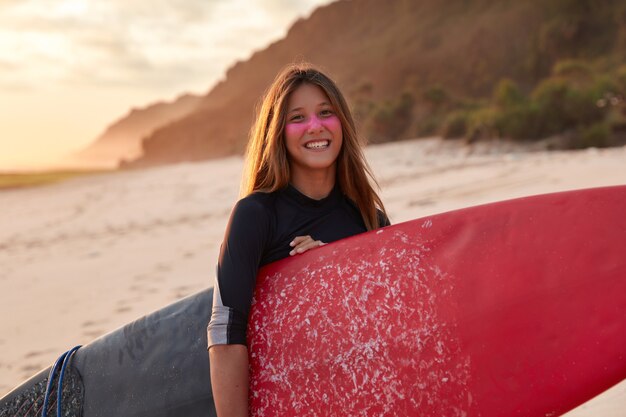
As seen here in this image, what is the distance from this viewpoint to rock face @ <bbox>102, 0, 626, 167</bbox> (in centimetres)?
3111

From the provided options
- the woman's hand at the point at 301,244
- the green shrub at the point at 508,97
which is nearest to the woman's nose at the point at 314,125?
the woman's hand at the point at 301,244

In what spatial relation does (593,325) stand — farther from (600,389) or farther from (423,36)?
(423,36)

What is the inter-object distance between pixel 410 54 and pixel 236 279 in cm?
5007

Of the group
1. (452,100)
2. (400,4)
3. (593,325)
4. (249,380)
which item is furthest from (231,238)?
(400,4)

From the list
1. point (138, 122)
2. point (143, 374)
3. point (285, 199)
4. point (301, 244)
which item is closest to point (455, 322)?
point (301, 244)

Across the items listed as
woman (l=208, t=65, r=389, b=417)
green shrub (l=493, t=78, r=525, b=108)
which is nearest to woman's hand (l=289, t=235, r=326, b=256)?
woman (l=208, t=65, r=389, b=417)

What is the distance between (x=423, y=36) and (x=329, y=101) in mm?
51357

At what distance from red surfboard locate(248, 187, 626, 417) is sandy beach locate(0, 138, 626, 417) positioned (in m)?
0.65

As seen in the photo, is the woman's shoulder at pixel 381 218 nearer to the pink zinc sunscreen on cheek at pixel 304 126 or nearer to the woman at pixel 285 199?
the woman at pixel 285 199

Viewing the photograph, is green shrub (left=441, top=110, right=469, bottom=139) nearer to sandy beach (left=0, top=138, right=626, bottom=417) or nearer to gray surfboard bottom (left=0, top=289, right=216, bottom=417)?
sandy beach (left=0, top=138, right=626, bottom=417)

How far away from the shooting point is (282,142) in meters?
1.99

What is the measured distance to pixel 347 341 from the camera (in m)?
1.83

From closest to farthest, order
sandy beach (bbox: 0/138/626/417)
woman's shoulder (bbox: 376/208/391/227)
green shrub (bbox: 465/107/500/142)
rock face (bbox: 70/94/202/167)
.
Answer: woman's shoulder (bbox: 376/208/391/227) < sandy beach (bbox: 0/138/626/417) < green shrub (bbox: 465/107/500/142) < rock face (bbox: 70/94/202/167)

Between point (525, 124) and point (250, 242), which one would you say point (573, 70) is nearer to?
point (525, 124)
